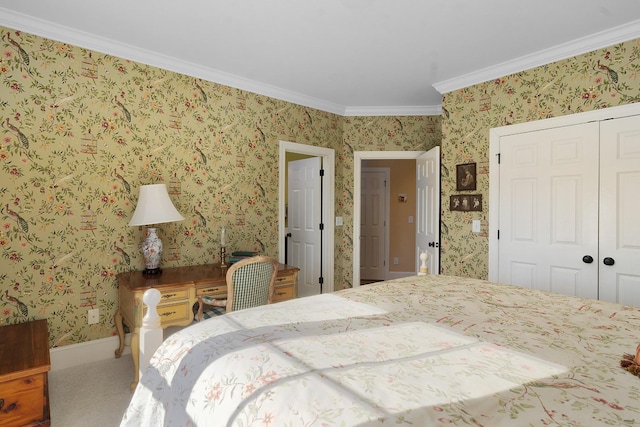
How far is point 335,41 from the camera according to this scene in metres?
2.87

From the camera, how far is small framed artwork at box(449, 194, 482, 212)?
11.8 ft

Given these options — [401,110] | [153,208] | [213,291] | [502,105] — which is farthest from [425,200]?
[153,208]

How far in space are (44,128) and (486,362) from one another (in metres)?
3.18

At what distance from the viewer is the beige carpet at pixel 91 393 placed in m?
2.14

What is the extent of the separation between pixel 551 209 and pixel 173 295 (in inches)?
125

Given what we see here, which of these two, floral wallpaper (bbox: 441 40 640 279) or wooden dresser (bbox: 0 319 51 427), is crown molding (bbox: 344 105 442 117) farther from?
wooden dresser (bbox: 0 319 51 427)

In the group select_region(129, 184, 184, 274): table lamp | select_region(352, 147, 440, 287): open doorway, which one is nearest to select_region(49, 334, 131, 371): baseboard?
select_region(129, 184, 184, 274): table lamp

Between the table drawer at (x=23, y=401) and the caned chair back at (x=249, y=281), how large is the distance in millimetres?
1118

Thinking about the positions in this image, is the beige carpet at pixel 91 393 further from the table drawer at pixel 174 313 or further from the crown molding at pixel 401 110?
the crown molding at pixel 401 110

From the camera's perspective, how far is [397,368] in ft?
3.13

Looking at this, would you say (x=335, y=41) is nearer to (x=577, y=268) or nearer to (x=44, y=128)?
(x=44, y=128)

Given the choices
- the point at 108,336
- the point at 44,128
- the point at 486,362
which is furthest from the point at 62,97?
the point at 486,362

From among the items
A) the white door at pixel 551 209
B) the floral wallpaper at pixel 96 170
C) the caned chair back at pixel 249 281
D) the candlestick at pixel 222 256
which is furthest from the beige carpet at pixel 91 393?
the white door at pixel 551 209

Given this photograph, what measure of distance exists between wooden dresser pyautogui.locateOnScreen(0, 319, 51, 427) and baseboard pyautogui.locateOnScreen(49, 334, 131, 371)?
0.71 metres
